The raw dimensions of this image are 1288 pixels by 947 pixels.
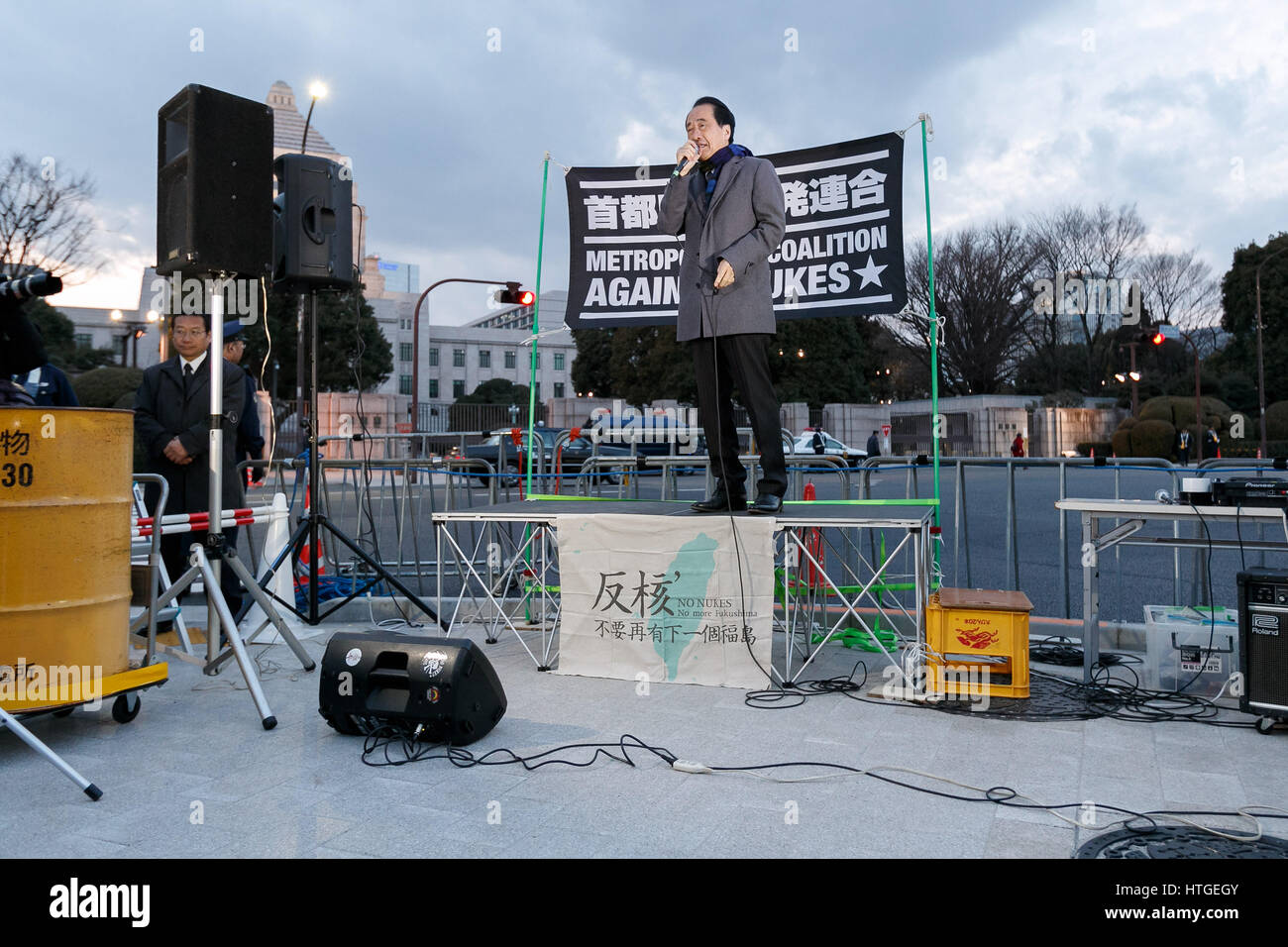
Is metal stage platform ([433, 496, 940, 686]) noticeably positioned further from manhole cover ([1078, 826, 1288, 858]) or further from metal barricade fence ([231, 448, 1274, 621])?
manhole cover ([1078, 826, 1288, 858])

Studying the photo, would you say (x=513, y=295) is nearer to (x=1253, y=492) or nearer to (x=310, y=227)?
(x=310, y=227)

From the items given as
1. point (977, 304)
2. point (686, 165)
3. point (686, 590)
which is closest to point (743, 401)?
point (686, 590)

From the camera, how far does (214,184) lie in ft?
14.1

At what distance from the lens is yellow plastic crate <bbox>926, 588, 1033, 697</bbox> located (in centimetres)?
443

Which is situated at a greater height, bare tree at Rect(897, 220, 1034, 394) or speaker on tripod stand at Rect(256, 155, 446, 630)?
bare tree at Rect(897, 220, 1034, 394)

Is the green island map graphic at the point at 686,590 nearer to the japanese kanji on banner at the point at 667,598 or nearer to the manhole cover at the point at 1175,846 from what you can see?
the japanese kanji on banner at the point at 667,598

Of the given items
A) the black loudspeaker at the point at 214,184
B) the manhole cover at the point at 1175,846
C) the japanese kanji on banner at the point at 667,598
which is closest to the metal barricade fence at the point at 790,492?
the japanese kanji on banner at the point at 667,598

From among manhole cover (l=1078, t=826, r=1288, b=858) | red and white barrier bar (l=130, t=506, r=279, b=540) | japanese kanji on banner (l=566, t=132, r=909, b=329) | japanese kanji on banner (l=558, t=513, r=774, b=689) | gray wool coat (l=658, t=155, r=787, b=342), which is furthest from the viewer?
japanese kanji on banner (l=566, t=132, r=909, b=329)

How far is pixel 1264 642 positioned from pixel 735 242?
3090mm

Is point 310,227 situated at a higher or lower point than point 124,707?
higher

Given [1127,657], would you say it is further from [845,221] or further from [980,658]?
[845,221]

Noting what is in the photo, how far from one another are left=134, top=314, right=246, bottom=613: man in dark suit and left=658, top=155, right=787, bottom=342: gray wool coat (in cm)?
288

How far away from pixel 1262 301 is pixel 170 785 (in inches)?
2028

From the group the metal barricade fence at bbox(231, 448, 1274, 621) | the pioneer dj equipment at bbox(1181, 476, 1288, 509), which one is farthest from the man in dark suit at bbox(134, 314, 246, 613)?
the pioneer dj equipment at bbox(1181, 476, 1288, 509)
